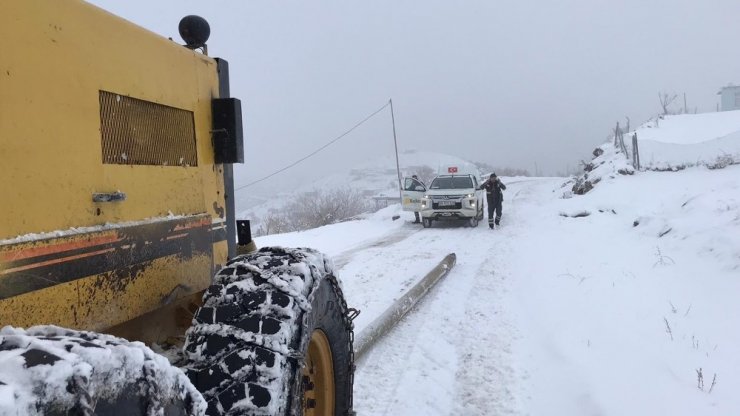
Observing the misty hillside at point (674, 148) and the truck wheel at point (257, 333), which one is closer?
the truck wheel at point (257, 333)

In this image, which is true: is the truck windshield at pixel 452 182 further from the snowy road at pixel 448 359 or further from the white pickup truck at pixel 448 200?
the snowy road at pixel 448 359

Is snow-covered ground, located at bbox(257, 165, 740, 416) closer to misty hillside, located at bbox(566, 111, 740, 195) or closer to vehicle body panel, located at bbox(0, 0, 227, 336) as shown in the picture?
vehicle body panel, located at bbox(0, 0, 227, 336)

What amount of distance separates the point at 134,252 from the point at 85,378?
107 cm

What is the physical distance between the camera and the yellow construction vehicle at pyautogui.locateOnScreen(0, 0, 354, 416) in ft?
4.52

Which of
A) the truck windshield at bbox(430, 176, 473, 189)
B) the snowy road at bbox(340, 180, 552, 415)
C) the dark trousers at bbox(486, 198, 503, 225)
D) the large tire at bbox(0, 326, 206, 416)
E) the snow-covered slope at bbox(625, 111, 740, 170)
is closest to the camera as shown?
the large tire at bbox(0, 326, 206, 416)

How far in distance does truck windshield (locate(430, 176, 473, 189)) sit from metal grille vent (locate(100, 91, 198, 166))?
1511 cm

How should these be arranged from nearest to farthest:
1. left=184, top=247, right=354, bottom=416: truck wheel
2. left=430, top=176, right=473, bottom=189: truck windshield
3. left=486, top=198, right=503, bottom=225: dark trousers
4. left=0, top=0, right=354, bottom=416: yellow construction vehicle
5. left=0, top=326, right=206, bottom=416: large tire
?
1. left=0, top=326, right=206, bottom=416: large tire
2. left=0, top=0, right=354, bottom=416: yellow construction vehicle
3. left=184, top=247, right=354, bottom=416: truck wheel
4. left=486, top=198, right=503, bottom=225: dark trousers
5. left=430, top=176, right=473, bottom=189: truck windshield

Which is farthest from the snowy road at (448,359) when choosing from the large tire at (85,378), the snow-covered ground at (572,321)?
the large tire at (85,378)

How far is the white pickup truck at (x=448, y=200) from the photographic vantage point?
52.7 feet

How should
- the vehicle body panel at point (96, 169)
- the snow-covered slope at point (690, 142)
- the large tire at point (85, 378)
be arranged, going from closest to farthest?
the large tire at point (85, 378) < the vehicle body panel at point (96, 169) < the snow-covered slope at point (690, 142)

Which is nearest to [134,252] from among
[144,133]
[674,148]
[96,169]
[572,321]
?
[96,169]

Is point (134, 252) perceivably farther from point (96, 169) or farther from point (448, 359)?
point (448, 359)

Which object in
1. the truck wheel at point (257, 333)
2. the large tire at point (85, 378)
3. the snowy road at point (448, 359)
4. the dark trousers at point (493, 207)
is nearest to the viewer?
the large tire at point (85, 378)

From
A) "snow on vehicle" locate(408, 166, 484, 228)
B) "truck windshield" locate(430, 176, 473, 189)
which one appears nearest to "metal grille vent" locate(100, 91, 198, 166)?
"snow on vehicle" locate(408, 166, 484, 228)
